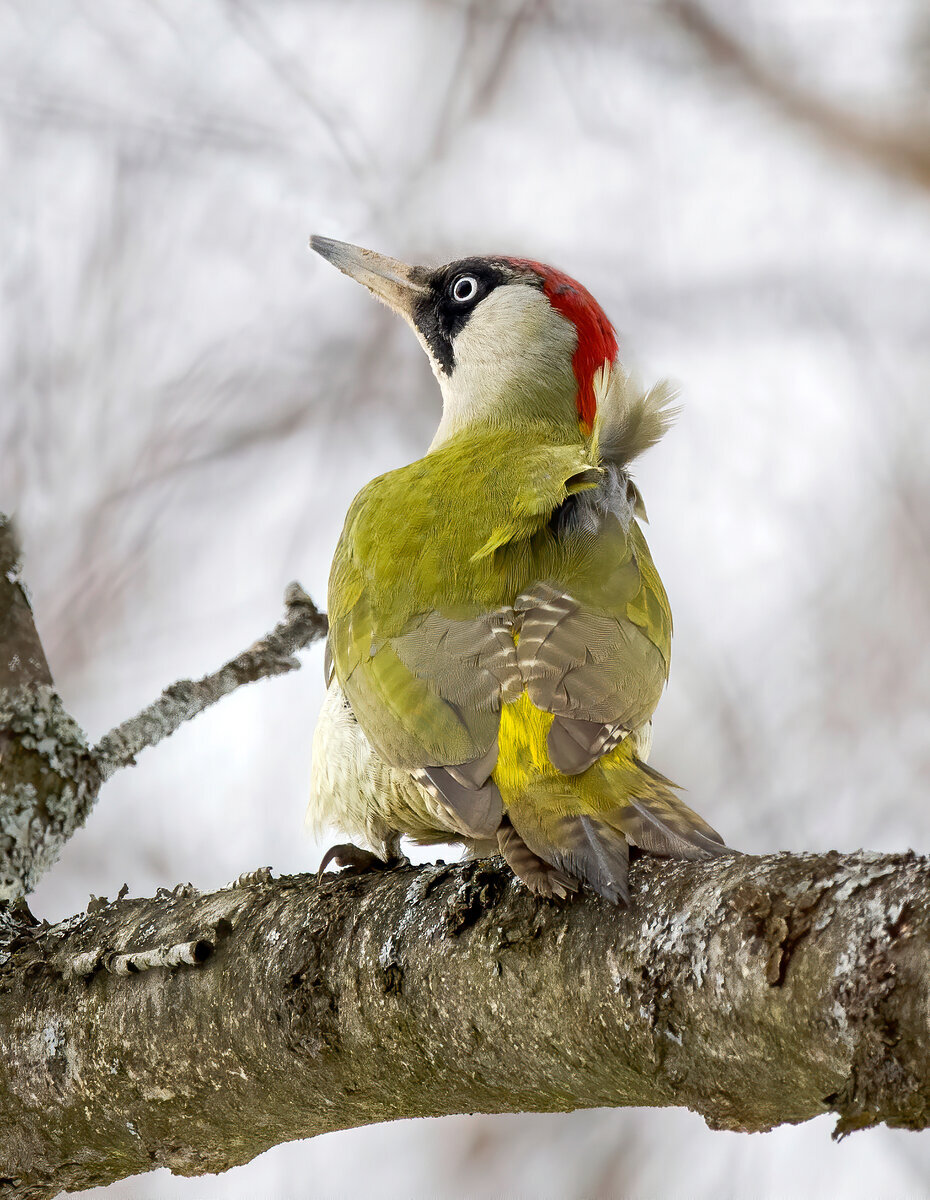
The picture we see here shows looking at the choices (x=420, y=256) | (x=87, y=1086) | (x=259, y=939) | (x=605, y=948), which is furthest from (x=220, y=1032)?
(x=420, y=256)

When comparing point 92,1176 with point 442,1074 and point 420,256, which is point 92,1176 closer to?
point 442,1074

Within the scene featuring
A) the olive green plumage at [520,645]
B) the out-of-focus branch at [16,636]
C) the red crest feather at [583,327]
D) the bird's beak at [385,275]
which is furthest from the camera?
the bird's beak at [385,275]

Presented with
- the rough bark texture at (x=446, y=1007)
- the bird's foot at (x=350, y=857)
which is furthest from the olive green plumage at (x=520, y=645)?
the bird's foot at (x=350, y=857)

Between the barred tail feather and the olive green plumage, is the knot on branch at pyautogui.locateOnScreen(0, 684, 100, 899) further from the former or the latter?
the barred tail feather

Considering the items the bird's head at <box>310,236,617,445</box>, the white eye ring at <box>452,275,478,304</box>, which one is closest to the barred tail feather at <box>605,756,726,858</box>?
the bird's head at <box>310,236,617,445</box>

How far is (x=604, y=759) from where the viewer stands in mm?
1788

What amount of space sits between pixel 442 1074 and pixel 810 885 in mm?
596

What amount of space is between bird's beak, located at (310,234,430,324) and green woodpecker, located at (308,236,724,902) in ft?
1.41

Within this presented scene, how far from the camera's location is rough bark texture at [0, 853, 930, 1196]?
1.01m

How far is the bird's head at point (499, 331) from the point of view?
10.9 feet

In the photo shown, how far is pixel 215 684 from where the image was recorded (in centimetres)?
245

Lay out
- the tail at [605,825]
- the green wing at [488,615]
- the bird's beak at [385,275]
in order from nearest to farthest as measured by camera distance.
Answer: the tail at [605,825] → the green wing at [488,615] → the bird's beak at [385,275]

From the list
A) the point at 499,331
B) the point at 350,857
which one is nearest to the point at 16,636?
the point at 350,857

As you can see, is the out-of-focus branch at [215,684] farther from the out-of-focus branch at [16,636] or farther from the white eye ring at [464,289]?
the white eye ring at [464,289]
